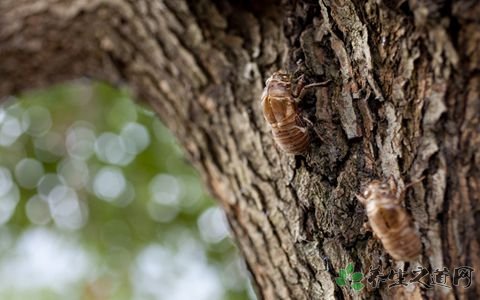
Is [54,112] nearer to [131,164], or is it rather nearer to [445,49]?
[131,164]

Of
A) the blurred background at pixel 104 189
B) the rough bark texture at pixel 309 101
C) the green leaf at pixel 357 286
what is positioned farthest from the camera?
the blurred background at pixel 104 189

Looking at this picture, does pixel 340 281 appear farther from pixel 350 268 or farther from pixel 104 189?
pixel 104 189

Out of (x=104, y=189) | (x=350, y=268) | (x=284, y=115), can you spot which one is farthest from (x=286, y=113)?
(x=104, y=189)

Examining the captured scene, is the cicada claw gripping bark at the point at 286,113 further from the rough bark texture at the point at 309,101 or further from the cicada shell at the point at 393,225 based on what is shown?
the cicada shell at the point at 393,225

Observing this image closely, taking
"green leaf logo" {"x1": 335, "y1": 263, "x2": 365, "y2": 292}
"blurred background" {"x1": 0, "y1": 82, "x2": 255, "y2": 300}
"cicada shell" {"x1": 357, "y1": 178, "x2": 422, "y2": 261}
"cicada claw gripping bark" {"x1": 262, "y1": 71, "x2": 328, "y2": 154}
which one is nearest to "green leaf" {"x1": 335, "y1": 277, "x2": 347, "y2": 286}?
"green leaf logo" {"x1": 335, "y1": 263, "x2": 365, "y2": 292}

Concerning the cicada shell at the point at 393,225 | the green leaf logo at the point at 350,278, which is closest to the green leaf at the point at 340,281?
the green leaf logo at the point at 350,278

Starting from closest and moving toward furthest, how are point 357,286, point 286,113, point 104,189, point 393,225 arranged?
1. point 393,225
2. point 357,286
3. point 286,113
4. point 104,189
